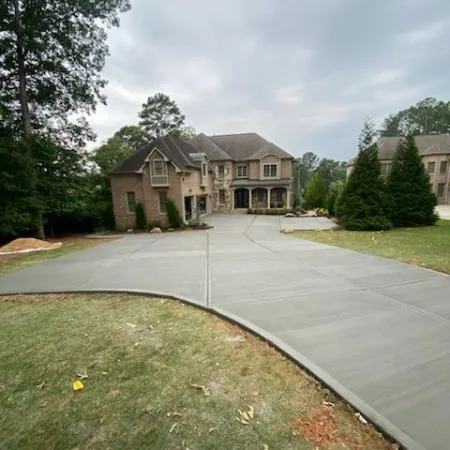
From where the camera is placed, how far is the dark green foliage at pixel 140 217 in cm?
1942

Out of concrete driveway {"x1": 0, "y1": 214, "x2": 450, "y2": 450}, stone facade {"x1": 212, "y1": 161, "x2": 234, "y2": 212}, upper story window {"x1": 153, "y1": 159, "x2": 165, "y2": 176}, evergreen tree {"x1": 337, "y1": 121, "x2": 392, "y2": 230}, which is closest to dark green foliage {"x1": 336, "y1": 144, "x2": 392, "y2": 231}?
evergreen tree {"x1": 337, "y1": 121, "x2": 392, "y2": 230}

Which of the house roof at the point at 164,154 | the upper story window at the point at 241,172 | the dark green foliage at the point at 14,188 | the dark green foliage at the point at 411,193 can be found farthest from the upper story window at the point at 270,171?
the dark green foliage at the point at 14,188

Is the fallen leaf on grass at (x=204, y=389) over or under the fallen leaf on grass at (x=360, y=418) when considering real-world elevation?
under

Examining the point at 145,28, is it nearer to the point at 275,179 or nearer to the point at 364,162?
the point at 364,162

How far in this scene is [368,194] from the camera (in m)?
15.3

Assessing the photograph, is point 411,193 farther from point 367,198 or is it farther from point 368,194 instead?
point 367,198

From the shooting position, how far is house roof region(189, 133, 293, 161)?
2770 centimetres

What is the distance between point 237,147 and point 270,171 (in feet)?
16.2

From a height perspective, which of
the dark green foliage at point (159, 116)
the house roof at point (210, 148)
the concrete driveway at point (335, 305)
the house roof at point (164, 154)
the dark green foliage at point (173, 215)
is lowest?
the concrete driveway at point (335, 305)

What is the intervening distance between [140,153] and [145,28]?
1096 cm

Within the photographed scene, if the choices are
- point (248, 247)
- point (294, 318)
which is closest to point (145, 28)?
point (248, 247)

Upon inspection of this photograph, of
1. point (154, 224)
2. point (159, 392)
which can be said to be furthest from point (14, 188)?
point (159, 392)

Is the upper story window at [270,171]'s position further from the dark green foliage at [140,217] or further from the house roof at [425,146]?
the dark green foliage at [140,217]

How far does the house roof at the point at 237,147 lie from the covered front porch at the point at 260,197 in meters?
3.39
